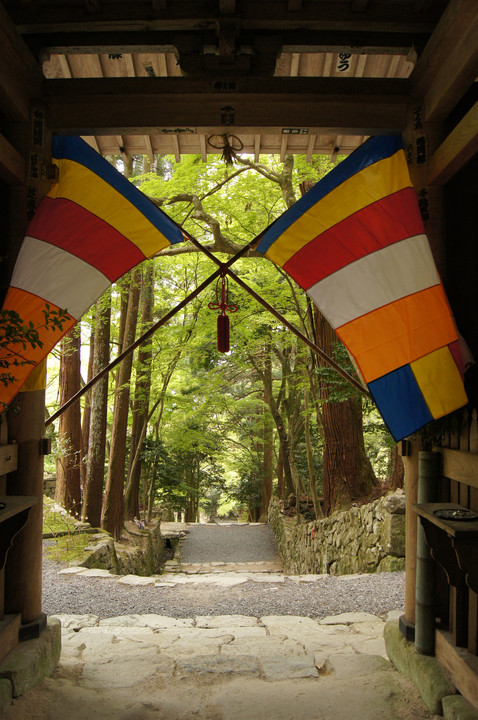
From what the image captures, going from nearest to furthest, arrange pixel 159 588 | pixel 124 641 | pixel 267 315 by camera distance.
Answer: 1. pixel 124 641
2. pixel 159 588
3. pixel 267 315

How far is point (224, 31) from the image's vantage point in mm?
3680

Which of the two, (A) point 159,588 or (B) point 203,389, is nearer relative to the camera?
(A) point 159,588

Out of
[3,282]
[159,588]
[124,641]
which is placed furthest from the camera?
[159,588]

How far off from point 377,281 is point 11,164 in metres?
2.55

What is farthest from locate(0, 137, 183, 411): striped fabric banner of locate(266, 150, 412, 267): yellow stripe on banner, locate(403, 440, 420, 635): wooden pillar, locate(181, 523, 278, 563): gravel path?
locate(181, 523, 278, 563): gravel path

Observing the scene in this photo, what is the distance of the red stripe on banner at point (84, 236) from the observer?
3.74 meters

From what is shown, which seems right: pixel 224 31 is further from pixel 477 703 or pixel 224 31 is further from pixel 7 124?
pixel 477 703

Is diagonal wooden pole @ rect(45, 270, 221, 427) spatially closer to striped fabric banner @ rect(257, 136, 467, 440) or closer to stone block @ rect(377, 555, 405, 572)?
striped fabric banner @ rect(257, 136, 467, 440)

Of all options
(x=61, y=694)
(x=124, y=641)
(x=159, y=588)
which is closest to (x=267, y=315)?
(x=159, y=588)

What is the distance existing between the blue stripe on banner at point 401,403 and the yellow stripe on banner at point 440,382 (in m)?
0.04

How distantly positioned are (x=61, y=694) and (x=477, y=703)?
2473 millimetres

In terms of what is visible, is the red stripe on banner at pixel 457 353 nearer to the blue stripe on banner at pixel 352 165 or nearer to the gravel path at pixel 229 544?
the blue stripe on banner at pixel 352 165

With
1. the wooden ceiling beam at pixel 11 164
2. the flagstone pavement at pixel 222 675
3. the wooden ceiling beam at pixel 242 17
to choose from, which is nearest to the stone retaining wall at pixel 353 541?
the flagstone pavement at pixel 222 675

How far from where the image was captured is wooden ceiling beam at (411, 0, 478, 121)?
3.12 metres
